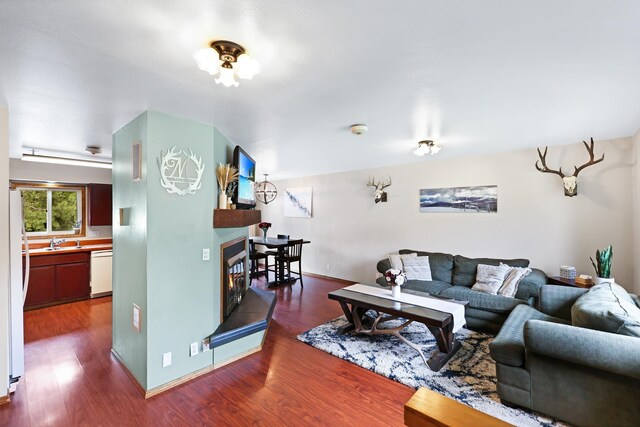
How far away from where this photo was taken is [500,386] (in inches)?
85.6

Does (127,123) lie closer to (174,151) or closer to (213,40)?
(174,151)

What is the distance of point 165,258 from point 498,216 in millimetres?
4518

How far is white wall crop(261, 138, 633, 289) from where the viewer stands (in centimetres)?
350

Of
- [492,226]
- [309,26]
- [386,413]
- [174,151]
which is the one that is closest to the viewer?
[309,26]

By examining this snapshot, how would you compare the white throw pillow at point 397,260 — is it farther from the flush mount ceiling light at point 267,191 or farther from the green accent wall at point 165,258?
the flush mount ceiling light at point 267,191

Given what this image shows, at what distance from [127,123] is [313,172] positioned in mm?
4017

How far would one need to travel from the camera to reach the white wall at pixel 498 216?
3.50 metres

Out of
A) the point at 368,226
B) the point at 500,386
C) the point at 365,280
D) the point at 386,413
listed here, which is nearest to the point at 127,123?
the point at 386,413

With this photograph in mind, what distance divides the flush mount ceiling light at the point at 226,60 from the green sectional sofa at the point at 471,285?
11.9ft

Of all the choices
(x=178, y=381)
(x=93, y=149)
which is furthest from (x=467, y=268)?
(x=93, y=149)

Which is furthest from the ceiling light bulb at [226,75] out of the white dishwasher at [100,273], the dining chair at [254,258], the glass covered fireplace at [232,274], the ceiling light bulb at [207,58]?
the white dishwasher at [100,273]

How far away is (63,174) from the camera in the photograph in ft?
16.2

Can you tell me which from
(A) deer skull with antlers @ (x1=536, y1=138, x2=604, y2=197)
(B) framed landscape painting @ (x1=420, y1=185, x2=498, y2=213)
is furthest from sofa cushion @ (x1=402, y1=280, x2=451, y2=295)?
(A) deer skull with antlers @ (x1=536, y1=138, x2=604, y2=197)

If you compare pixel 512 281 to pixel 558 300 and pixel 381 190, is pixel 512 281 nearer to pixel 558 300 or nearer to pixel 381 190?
pixel 558 300
